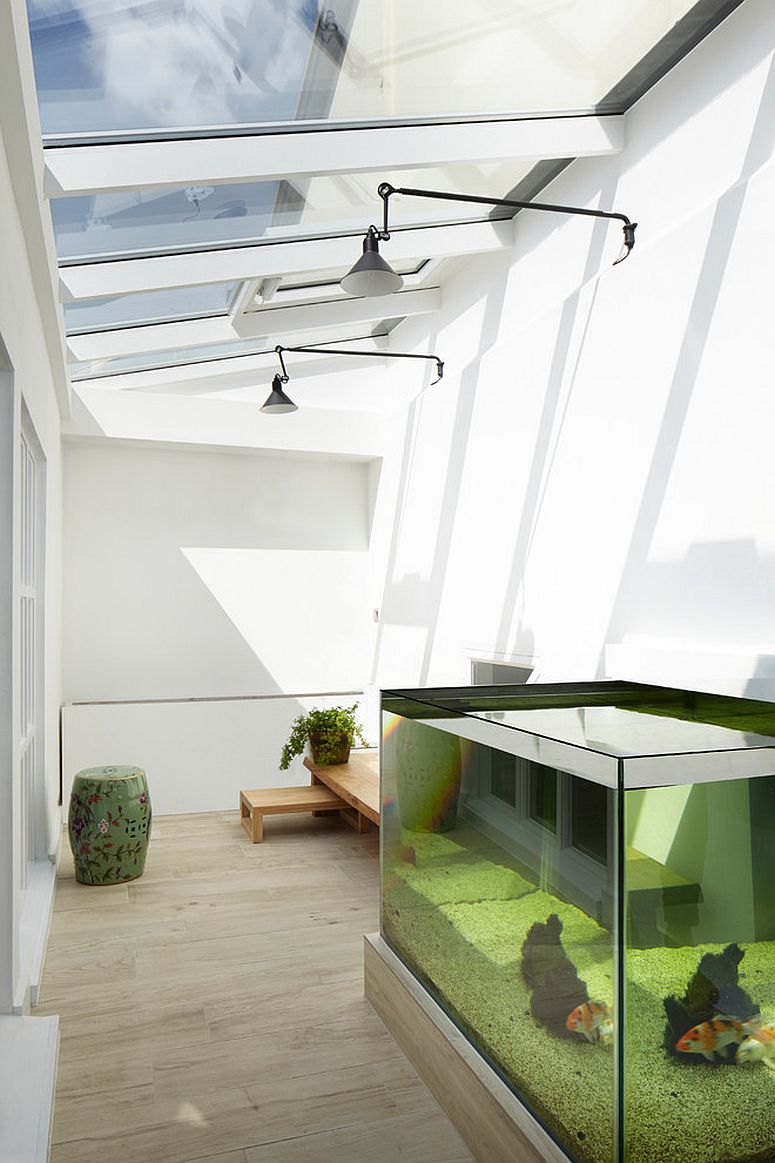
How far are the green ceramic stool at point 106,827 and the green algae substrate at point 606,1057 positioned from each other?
2733 mm

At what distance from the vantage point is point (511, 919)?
2.12 metres

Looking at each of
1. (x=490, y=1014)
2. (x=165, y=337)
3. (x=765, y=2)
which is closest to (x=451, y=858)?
(x=490, y=1014)

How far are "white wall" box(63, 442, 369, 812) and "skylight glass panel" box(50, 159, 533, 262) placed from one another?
8.07 feet

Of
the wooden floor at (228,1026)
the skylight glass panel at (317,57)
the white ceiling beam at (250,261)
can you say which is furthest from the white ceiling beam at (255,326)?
the wooden floor at (228,1026)

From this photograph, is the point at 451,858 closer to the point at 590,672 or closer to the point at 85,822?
the point at 590,672

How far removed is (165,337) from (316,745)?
2.70 meters

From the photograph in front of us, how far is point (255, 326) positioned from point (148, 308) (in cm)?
76

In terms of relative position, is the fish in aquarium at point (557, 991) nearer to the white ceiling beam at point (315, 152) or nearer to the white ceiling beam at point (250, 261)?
the white ceiling beam at point (315, 152)

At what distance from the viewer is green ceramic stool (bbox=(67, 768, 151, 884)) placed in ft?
14.8

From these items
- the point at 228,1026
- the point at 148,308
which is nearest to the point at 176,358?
the point at 148,308

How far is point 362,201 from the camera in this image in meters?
4.15

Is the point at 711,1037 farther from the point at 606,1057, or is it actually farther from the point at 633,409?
the point at 633,409

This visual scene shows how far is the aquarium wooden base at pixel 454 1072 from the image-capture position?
2.05 meters

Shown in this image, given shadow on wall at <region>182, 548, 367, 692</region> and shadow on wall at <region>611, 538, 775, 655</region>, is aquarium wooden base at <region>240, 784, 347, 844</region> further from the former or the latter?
shadow on wall at <region>611, 538, 775, 655</region>
